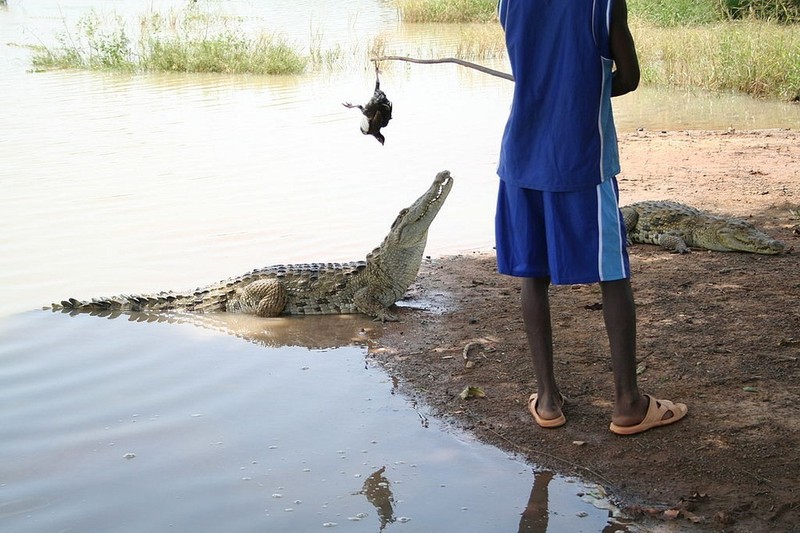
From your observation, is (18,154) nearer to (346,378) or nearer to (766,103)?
(346,378)

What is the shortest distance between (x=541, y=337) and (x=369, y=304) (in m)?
2.52

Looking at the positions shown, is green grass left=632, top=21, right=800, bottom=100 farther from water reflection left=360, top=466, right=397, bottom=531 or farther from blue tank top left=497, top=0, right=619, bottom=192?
water reflection left=360, top=466, right=397, bottom=531

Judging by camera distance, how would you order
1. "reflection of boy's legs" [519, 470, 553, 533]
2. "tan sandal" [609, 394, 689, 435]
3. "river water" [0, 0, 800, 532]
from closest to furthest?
"reflection of boy's legs" [519, 470, 553, 533] < "river water" [0, 0, 800, 532] < "tan sandal" [609, 394, 689, 435]

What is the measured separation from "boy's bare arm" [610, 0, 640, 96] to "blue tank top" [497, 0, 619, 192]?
0.11 feet

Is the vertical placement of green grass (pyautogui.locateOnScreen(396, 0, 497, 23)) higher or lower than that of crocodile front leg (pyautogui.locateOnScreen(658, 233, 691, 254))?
higher

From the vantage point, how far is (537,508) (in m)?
3.58

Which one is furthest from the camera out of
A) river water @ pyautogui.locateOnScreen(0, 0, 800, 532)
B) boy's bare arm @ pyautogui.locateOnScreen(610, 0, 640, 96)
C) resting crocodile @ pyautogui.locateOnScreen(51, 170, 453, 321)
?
resting crocodile @ pyautogui.locateOnScreen(51, 170, 453, 321)

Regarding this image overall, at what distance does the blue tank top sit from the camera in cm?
338

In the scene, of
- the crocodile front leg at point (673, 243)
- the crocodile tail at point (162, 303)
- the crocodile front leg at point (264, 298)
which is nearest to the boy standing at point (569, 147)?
the crocodile front leg at point (264, 298)

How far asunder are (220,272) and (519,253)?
165 inches

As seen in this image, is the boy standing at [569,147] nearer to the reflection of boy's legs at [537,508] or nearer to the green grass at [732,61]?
the reflection of boy's legs at [537,508]

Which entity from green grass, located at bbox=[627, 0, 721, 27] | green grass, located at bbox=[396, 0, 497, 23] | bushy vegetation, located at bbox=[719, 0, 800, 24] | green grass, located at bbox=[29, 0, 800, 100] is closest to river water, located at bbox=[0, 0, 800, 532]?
green grass, located at bbox=[29, 0, 800, 100]

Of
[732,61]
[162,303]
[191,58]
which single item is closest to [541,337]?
[162,303]

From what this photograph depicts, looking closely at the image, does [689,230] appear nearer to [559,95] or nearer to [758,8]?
[559,95]
